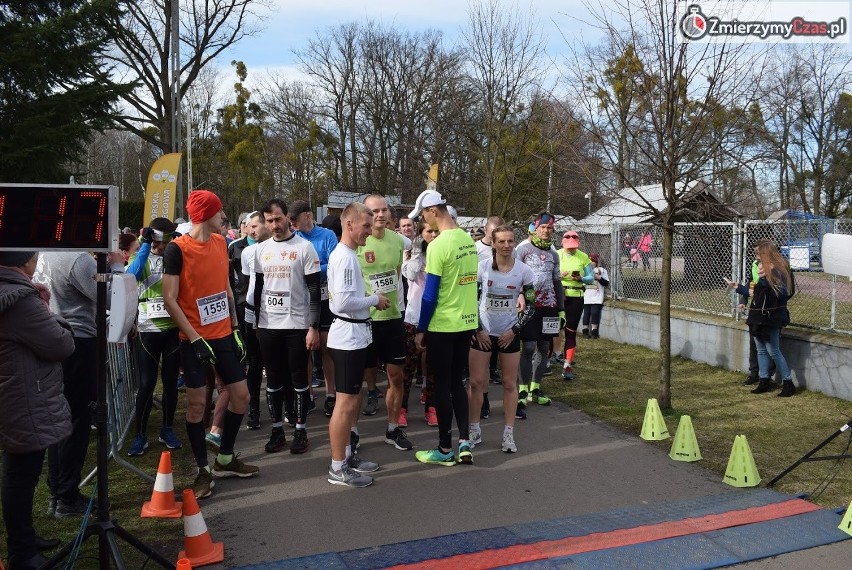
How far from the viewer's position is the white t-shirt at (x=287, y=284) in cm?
564

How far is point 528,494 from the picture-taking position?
500cm

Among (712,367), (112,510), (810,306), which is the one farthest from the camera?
(712,367)

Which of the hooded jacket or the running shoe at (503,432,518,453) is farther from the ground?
the hooded jacket

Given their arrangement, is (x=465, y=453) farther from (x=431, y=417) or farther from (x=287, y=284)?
(x=287, y=284)

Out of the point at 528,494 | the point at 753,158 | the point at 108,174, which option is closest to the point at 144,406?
Result: the point at 528,494

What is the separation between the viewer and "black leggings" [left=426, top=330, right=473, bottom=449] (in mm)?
5434

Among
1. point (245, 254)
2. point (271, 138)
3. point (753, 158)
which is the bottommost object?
point (245, 254)

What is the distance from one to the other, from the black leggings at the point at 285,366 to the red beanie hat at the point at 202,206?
1.25 meters

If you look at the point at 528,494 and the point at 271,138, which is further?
the point at 271,138

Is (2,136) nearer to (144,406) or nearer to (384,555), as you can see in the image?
(144,406)

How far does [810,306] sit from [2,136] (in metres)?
20.1

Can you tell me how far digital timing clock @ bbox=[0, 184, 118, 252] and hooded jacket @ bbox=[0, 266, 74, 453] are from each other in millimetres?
276

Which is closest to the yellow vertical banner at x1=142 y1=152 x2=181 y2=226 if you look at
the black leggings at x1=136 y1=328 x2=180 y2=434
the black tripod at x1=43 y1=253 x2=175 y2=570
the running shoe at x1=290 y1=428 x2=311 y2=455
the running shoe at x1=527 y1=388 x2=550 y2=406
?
the black leggings at x1=136 y1=328 x2=180 y2=434

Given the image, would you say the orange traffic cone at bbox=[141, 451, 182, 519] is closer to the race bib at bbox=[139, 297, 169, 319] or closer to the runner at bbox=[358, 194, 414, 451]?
the race bib at bbox=[139, 297, 169, 319]
